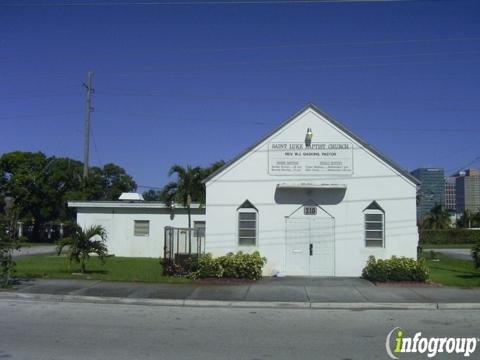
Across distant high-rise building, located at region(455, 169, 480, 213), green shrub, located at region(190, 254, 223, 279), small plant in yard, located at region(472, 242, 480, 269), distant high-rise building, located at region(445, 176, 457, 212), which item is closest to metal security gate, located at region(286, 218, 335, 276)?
green shrub, located at region(190, 254, 223, 279)

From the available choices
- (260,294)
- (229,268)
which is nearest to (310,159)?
(229,268)

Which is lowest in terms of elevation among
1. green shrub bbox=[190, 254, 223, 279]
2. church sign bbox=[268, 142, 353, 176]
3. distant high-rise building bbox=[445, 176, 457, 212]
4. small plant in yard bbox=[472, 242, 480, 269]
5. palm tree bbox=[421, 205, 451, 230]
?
green shrub bbox=[190, 254, 223, 279]

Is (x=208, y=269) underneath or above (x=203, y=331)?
above

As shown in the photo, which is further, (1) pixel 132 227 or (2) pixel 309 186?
(1) pixel 132 227

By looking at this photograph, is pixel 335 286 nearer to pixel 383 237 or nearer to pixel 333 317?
pixel 383 237

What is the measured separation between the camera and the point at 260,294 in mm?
16703

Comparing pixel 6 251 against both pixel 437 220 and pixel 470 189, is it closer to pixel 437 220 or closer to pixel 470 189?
pixel 470 189

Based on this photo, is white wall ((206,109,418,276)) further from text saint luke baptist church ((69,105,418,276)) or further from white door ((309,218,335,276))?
white door ((309,218,335,276))

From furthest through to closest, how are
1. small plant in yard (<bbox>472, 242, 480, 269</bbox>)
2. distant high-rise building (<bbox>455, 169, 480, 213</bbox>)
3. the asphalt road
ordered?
distant high-rise building (<bbox>455, 169, 480, 213</bbox>), small plant in yard (<bbox>472, 242, 480, 269</bbox>), the asphalt road

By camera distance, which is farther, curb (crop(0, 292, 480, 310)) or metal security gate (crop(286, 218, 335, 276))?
metal security gate (crop(286, 218, 335, 276))

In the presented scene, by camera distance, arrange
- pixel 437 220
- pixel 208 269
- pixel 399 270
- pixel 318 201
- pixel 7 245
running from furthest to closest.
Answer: pixel 437 220 < pixel 318 201 < pixel 208 269 < pixel 399 270 < pixel 7 245

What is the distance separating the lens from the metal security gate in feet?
70.5

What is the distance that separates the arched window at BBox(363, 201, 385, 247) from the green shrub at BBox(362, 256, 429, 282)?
138 centimetres

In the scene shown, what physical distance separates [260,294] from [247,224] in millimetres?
5404
